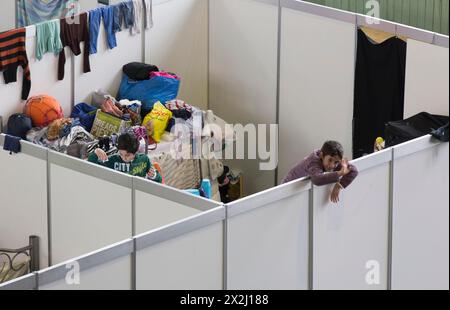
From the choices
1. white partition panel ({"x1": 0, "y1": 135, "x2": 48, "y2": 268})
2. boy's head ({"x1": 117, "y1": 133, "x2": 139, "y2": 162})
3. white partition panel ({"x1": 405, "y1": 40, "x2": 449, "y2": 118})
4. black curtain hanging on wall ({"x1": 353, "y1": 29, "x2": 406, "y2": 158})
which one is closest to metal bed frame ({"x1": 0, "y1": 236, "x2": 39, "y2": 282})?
white partition panel ({"x1": 0, "y1": 135, "x2": 48, "y2": 268})

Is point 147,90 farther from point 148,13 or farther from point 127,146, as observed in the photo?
point 127,146

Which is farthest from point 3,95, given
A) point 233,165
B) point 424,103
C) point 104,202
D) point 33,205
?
point 424,103

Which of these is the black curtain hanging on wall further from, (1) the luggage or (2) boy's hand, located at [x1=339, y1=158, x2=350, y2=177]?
(2) boy's hand, located at [x1=339, y1=158, x2=350, y2=177]

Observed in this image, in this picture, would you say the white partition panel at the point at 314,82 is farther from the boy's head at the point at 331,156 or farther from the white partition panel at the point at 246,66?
the boy's head at the point at 331,156

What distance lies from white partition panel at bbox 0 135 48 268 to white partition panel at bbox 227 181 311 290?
205cm

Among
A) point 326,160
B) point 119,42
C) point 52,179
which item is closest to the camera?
point 326,160

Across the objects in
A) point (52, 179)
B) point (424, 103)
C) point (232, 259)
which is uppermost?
point (424, 103)

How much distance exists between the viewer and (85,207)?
29.4ft

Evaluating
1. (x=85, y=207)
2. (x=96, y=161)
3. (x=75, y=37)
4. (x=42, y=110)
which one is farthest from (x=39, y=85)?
(x=85, y=207)

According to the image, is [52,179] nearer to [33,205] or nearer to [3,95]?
[33,205]

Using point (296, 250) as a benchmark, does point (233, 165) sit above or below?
above

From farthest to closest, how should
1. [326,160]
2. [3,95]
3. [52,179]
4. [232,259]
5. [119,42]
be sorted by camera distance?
[119,42], [3,95], [52,179], [326,160], [232,259]

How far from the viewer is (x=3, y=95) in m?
10.0

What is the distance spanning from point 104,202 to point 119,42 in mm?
2582
